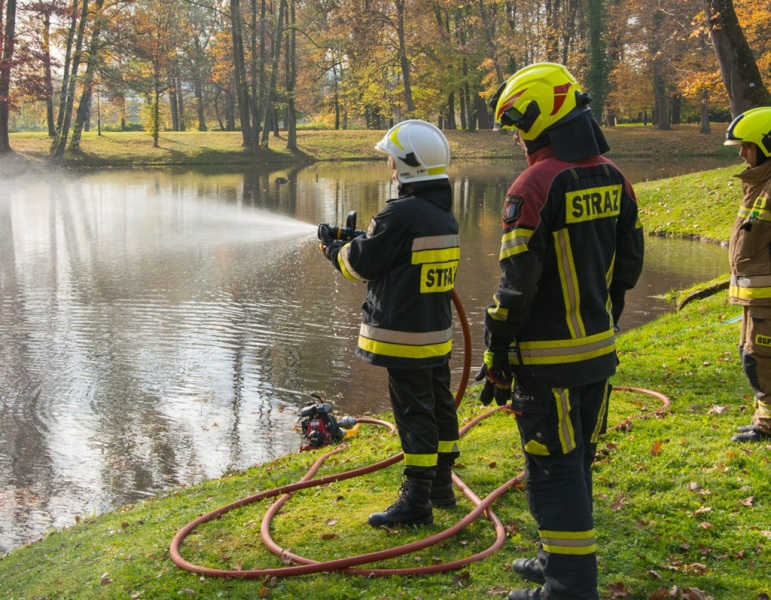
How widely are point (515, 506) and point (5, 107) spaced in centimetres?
4446

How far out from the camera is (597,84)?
5344 cm

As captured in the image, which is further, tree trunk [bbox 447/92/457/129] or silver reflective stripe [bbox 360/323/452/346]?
tree trunk [bbox 447/92/457/129]

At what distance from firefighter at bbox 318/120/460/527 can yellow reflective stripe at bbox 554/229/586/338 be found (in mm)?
1125

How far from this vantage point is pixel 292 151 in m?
51.0

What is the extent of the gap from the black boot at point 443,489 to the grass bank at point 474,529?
8 cm

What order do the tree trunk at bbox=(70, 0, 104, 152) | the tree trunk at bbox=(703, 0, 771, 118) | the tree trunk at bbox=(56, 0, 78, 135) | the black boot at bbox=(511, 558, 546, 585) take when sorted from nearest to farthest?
the black boot at bbox=(511, 558, 546, 585), the tree trunk at bbox=(703, 0, 771, 118), the tree trunk at bbox=(56, 0, 78, 135), the tree trunk at bbox=(70, 0, 104, 152)

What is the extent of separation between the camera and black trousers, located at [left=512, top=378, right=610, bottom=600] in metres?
3.17

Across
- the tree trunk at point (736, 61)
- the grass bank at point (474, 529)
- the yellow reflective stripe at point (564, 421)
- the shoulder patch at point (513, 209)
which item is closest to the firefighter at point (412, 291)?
the grass bank at point (474, 529)

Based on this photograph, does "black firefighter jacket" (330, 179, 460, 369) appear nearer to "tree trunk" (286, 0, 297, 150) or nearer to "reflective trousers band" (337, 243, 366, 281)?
"reflective trousers band" (337, 243, 366, 281)

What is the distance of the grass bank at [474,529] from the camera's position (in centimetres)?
371

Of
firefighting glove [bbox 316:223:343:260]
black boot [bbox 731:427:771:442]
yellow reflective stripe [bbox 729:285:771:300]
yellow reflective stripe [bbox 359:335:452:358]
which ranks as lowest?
black boot [bbox 731:427:771:442]

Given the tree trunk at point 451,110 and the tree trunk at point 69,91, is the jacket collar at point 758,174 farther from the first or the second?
the tree trunk at point 451,110

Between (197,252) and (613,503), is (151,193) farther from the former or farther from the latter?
(613,503)

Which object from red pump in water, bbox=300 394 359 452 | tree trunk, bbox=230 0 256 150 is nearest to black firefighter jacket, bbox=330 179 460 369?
red pump in water, bbox=300 394 359 452
